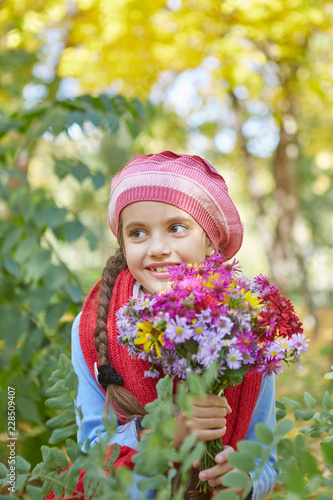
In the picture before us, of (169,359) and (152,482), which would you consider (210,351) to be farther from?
(152,482)

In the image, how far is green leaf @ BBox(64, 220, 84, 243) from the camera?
268 centimetres

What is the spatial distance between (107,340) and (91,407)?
0.66 ft

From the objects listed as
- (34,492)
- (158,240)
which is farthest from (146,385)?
(34,492)

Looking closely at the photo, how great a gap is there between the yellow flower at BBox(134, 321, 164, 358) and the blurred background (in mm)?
859

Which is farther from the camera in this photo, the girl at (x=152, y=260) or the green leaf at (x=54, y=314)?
the green leaf at (x=54, y=314)

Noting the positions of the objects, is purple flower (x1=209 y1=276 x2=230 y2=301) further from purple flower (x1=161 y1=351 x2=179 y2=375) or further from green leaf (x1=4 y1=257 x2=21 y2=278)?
green leaf (x1=4 y1=257 x2=21 y2=278)

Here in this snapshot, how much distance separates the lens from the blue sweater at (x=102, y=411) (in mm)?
1455

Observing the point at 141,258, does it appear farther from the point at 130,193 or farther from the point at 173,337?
the point at 173,337

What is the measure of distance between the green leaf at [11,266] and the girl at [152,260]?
1270 millimetres

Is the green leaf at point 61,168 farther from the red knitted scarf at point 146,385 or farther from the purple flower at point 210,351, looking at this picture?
the purple flower at point 210,351

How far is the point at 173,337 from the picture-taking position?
110 cm

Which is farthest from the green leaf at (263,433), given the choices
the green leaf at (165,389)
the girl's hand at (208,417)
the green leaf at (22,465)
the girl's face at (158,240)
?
the girl's face at (158,240)

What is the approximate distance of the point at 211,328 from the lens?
1132 mm

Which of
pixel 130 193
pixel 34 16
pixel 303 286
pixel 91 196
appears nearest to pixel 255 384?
pixel 130 193
